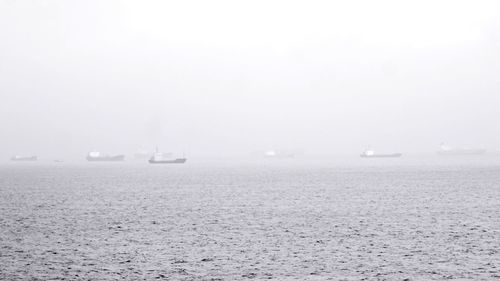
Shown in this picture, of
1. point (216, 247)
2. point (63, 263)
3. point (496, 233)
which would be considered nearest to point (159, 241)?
point (216, 247)

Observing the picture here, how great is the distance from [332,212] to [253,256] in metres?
34.6

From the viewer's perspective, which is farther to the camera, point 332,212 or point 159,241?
point 332,212

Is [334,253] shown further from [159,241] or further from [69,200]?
[69,200]

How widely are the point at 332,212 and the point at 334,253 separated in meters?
32.3

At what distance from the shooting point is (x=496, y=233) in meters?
57.2

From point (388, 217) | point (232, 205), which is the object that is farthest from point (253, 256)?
point (232, 205)

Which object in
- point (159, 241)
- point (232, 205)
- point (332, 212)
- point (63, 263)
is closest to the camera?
point (63, 263)

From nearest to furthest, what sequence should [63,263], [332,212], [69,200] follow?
[63,263]
[332,212]
[69,200]

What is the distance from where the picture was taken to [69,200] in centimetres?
10550

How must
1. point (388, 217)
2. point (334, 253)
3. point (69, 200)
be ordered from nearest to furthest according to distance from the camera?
point (334, 253) < point (388, 217) < point (69, 200)

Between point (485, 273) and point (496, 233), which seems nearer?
point (485, 273)

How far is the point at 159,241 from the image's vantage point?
54.7m

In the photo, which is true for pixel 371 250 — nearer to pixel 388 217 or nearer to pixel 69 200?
pixel 388 217

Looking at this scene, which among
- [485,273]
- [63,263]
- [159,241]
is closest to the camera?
[485,273]
